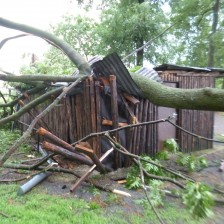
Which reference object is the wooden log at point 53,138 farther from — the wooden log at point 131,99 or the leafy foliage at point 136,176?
the wooden log at point 131,99

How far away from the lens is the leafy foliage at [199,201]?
106 inches

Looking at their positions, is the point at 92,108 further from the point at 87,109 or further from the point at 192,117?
the point at 192,117

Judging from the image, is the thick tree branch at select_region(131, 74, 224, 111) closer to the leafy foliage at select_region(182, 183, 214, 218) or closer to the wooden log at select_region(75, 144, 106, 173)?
the wooden log at select_region(75, 144, 106, 173)

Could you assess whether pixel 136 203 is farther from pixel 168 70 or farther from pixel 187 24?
pixel 187 24

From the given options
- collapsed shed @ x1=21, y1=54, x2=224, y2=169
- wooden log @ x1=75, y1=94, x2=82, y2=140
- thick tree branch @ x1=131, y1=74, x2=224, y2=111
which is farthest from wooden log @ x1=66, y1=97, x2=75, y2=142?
thick tree branch @ x1=131, y1=74, x2=224, y2=111

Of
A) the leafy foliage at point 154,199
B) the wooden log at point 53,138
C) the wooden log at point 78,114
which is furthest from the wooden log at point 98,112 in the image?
the leafy foliage at point 154,199

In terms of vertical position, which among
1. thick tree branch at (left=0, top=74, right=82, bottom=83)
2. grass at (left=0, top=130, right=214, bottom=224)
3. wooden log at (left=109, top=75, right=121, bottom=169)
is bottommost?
grass at (left=0, top=130, right=214, bottom=224)

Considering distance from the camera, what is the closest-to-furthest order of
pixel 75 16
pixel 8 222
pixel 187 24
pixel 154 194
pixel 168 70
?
pixel 8 222 → pixel 154 194 → pixel 168 70 → pixel 187 24 → pixel 75 16

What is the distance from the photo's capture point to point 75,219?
379 cm

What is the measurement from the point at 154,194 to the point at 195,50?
52.3 feet

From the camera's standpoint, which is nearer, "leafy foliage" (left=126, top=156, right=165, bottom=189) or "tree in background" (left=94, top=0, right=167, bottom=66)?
"leafy foliage" (left=126, top=156, right=165, bottom=189)

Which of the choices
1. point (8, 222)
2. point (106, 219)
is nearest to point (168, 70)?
point (106, 219)

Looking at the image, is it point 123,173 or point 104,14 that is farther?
point 104,14

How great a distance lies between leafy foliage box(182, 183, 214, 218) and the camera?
2.69m
